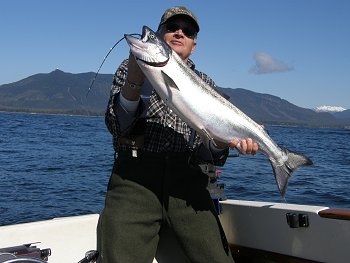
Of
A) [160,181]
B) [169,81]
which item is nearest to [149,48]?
[169,81]

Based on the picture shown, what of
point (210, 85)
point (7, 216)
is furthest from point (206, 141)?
point (7, 216)

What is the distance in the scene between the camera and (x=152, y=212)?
4.03m

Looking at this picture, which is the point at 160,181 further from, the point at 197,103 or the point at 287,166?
the point at 287,166

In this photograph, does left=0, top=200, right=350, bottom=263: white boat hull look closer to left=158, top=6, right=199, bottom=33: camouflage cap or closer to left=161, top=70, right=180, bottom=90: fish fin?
left=161, top=70, right=180, bottom=90: fish fin

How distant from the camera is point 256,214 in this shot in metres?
5.20

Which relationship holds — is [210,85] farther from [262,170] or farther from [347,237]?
[262,170]

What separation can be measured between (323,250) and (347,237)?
30 centimetres

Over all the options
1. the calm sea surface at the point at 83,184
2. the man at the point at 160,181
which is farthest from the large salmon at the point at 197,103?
the calm sea surface at the point at 83,184

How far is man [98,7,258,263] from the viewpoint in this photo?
396 centimetres

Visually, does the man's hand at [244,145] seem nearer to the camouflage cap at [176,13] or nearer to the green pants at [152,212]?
the green pants at [152,212]

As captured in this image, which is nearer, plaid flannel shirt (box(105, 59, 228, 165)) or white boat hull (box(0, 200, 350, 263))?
plaid flannel shirt (box(105, 59, 228, 165))

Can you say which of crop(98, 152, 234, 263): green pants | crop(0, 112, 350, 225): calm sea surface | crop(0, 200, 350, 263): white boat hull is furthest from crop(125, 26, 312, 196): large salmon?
crop(0, 112, 350, 225): calm sea surface

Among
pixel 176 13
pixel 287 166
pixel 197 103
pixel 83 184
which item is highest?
pixel 176 13

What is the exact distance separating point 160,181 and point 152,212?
10.4 inches
